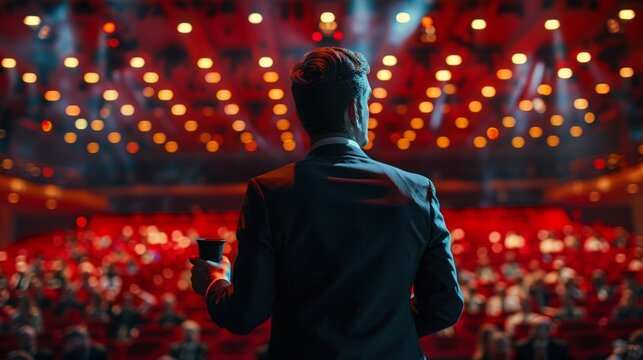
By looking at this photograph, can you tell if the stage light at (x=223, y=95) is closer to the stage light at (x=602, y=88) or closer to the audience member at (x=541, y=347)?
the stage light at (x=602, y=88)

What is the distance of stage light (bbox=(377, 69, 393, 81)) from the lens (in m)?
16.5

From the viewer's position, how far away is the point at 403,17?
1230cm

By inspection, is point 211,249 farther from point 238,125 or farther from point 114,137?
point 114,137

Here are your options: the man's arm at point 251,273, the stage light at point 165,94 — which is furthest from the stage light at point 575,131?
the man's arm at point 251,273

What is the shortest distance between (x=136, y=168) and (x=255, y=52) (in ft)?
59.8

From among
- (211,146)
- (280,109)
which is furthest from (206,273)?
(211,146)

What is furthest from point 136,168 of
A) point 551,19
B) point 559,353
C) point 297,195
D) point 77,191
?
point 297,195

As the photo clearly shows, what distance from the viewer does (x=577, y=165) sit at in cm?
2861

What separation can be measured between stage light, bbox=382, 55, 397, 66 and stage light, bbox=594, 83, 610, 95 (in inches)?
251

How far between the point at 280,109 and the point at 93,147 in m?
11.7

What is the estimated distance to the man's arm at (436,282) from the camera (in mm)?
1481

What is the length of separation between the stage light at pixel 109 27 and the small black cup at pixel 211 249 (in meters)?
12.4

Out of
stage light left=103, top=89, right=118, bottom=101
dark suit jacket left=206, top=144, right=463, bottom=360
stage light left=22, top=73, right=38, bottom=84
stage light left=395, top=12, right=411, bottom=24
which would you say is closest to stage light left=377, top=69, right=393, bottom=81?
stage light left=395, top=12, right=411, bottom=24

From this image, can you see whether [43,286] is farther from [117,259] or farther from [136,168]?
[136,168]
